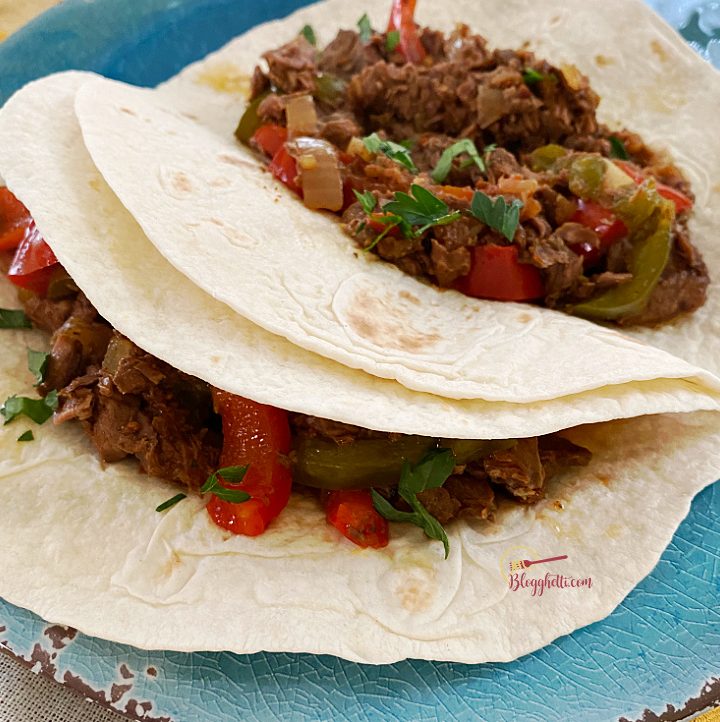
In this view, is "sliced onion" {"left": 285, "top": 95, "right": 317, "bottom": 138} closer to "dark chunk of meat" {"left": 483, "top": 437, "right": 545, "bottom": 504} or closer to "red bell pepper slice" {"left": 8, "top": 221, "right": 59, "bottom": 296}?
"red bell pepper slice" {"left": 8, "top": 221, "right": 59, "bottom": 296}

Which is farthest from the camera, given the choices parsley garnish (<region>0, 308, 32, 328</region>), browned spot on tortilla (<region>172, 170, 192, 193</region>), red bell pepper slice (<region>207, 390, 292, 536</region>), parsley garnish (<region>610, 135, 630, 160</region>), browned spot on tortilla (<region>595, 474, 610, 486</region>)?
parsley garnish (<region>610, 135, 630, 160</region>)

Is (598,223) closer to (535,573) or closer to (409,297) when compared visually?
(409,297)

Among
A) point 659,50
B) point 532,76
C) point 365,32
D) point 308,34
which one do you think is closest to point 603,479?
point 532,76

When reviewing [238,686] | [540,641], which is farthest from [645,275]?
[238,686]

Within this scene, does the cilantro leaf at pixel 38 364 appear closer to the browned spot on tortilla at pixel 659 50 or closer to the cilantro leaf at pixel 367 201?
the cilantro leaf at pixel 367 201

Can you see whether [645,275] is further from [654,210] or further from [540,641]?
[540,641]

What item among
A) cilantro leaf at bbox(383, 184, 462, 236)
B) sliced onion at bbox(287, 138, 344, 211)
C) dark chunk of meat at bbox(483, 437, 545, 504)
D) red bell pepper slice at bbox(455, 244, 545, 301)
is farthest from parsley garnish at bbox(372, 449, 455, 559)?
sliced onion at bbox(287, 138, 344, 211)
